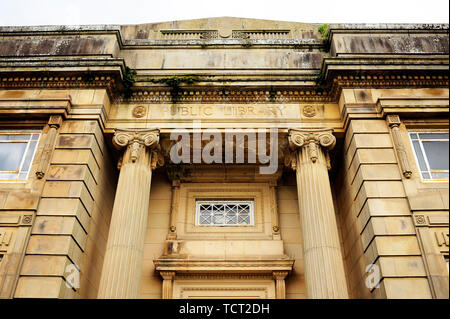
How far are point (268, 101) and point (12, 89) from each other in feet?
27.0

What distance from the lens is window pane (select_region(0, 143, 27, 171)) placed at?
1163cm

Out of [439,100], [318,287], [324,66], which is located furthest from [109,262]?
[439,100]

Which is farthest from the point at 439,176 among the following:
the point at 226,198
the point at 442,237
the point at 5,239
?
the point at 5,239

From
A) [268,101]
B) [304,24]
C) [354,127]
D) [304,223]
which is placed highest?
[304,24]

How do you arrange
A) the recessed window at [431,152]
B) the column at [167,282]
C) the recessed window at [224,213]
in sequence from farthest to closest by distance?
the recessed window at [224,213] → the column at [167,282] → the recessed window at [431,152]

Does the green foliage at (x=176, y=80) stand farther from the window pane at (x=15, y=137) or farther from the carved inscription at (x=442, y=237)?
the carved inscription at (x=442, y=237)

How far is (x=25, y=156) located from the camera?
1175 centimetres

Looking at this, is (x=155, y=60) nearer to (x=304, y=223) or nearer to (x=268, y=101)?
(x=268, y=101)

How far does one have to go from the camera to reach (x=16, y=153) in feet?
39.0

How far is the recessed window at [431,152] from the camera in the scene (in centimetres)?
1121

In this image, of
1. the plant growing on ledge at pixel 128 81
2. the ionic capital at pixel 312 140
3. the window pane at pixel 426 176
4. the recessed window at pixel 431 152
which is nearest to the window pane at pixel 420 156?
the recessed window at pixel 431 152

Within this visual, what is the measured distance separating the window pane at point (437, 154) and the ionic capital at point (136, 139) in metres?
8.03

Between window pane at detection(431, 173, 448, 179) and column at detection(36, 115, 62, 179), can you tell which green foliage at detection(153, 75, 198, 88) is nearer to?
column at detection(36, 115, 62, 179)

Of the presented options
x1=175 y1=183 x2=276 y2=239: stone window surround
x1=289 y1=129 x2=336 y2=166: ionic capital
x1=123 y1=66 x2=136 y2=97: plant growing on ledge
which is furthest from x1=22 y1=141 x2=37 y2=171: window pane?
x1=289 y1=129 x2=336 y2=166: ionic capital
